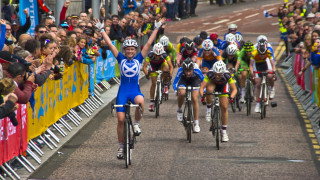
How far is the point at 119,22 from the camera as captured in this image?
84.3 feet

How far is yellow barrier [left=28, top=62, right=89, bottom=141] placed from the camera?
13.0 metres

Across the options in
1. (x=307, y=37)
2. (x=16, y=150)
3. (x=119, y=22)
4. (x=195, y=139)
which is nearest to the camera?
(x=16, y=150)

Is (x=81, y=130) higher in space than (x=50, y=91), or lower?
lower

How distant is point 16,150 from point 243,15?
40358mm

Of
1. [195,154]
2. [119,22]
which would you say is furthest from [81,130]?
[119,22]

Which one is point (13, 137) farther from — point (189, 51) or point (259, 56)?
point (259, 56)

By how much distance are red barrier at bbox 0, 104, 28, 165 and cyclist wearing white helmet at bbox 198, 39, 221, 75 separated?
7.89m

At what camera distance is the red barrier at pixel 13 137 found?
425 inches

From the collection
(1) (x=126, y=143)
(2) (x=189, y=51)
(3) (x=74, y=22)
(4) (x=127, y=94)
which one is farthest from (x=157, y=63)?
(1) (x=126, y=143)

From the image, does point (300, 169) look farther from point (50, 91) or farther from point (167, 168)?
point (50, 91)

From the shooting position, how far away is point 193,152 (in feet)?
45.9

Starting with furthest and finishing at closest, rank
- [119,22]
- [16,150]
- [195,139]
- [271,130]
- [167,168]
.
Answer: [119,22]
[271,130]
[195,139]
[167,168]
[16,150]

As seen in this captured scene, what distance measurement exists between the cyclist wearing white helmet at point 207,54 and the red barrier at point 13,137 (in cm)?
789

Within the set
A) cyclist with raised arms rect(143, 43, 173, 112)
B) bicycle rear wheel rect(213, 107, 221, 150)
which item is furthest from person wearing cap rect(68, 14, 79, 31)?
bicycle rear wheel rect(213, 107, 221, 150)
